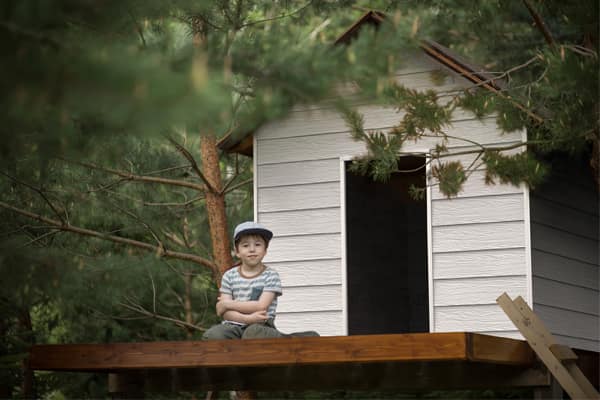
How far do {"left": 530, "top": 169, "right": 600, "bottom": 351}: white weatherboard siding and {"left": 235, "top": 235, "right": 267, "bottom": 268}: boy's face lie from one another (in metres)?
2.16

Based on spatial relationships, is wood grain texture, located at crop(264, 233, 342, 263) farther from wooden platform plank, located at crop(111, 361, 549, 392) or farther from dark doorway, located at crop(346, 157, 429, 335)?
wooden platform plank, located at crop(111, 361, 549, 392)

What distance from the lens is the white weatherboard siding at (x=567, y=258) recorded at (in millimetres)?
7879

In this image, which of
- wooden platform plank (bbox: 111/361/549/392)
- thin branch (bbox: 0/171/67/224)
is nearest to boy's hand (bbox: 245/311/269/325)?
wooden platform plank (bbox: 111/361/549/392)

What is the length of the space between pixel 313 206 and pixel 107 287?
1904mm

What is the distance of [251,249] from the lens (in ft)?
23.3

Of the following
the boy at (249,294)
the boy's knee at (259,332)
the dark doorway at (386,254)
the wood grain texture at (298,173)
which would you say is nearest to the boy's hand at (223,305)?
the boy at (249,294)

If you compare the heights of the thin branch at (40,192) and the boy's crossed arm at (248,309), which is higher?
the thin branch at (40,192)

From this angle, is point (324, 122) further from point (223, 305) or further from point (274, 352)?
point (274, 352)

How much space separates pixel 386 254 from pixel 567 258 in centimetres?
213

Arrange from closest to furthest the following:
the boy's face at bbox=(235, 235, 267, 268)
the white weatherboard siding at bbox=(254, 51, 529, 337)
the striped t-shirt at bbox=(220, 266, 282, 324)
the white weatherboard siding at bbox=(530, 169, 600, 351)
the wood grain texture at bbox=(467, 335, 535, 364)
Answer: the wood grain texture at bbox=(467, 335, 535, 364) → the striped t-shirt at bbox=(220, 266, 282, 324) → the boy's face at bbox=(235, 235, 267, 268) → the white weatherboard siding at bbox=(254, 51, 529, 337) → the white weatherboard siding at bbox=(530, 169, 600, 351)

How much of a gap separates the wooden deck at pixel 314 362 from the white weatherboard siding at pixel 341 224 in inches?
16.1

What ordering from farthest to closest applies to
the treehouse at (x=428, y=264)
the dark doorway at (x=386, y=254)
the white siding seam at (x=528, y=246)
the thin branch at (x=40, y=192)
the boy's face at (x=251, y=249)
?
the dark doorway at (x=386, y=254) → the thin branch at (x=40, y=192) → the white siding seam at (x=528, y=246) → the treehouse at (x=428, y=264) → the boy's face at (x=251, y=249)

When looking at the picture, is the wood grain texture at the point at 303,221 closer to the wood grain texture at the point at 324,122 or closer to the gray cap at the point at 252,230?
the wood grain texture at the point at 324,122

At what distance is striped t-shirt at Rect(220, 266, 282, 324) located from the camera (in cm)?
697
